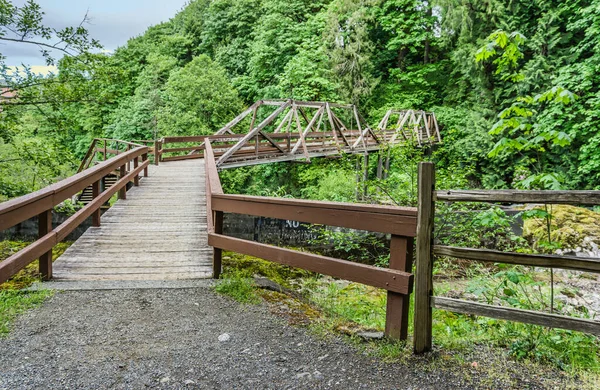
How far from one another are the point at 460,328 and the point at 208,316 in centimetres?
232

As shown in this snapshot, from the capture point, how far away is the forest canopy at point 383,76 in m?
14.1

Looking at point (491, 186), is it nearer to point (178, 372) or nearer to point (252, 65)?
point (252, 65)

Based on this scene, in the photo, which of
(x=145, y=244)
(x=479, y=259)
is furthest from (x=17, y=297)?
(x=479, y=259)

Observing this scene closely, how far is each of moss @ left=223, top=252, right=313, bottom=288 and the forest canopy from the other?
16.3ft

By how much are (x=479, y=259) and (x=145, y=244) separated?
471cm

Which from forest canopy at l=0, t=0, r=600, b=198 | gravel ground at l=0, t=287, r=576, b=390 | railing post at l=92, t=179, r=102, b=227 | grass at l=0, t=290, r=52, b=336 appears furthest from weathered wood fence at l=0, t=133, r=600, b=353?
forest canopy at l=0, t=0, r=600, b=198

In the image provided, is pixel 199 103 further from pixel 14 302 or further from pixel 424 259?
pixel 424 259

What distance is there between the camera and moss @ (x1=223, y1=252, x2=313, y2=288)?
4573 millimetres

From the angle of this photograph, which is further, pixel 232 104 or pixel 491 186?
pixel 232 104

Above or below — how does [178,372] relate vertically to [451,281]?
above

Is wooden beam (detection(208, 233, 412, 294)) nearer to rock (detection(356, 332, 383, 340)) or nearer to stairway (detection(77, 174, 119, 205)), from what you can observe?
rock (detection(356, 332, 383, 340))

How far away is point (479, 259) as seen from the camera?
7.30 feet

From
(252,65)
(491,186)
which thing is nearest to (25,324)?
(491,186)

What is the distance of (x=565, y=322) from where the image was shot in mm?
1984
